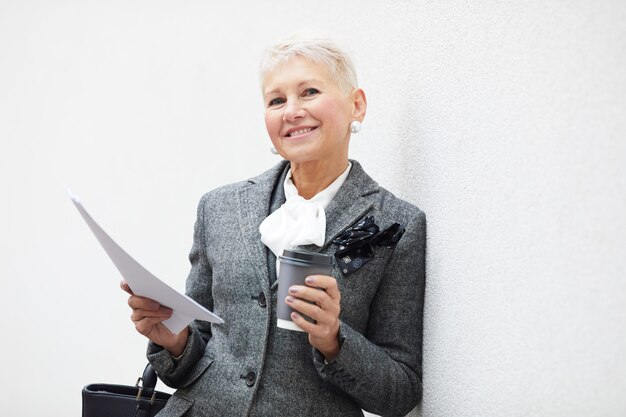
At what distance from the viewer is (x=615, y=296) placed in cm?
100

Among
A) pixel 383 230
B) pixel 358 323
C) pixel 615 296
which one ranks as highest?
pixel 615 296

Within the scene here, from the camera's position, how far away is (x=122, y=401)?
2.04 meters

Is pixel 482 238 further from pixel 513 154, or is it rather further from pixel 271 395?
pixel 271 395

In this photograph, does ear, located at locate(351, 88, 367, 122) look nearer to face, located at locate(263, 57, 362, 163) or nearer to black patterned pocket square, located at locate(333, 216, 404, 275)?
face, located at locate(263, 57, 362, 163)

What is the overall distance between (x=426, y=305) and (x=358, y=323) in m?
0.16

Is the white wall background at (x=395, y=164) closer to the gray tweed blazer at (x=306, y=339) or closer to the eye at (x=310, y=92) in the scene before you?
the gray tweed blazer at (x=306, y=339)

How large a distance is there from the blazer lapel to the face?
12 centimetres

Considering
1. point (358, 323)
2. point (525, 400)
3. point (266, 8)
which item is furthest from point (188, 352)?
point (266, 8)

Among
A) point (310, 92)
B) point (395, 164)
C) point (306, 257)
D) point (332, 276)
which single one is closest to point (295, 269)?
point (306, 257)

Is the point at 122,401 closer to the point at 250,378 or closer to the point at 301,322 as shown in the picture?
the point at 250,378

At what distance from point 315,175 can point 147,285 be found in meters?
0.52

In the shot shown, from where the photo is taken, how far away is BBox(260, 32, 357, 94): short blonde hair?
6.21 ft

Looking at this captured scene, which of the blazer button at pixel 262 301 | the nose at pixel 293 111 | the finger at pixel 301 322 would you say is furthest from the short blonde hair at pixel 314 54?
the finger at pixel 301 322

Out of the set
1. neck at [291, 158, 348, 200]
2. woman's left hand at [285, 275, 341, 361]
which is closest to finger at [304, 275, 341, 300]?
woman's left hand at [285, 275, 341, 361]
